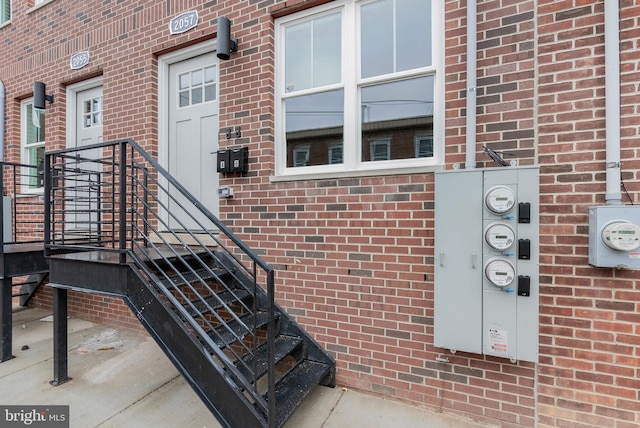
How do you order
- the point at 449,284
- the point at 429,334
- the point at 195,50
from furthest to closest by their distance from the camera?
1. the point at 195,50
2. the point at 429,334
3. the point at 449,284

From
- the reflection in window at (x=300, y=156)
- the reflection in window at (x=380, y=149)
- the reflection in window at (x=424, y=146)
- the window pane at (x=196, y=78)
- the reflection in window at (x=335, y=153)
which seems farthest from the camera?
the window pane at (x=196, y=78)

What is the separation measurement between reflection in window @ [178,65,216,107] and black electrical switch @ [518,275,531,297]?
133 inches

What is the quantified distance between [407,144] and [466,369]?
1777mm

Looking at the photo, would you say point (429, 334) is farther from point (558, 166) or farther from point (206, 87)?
point (206, 87)

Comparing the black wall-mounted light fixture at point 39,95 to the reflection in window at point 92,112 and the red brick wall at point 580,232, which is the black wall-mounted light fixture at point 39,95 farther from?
the red brick wall at point 580,232

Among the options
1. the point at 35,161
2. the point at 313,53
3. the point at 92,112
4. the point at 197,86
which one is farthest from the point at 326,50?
the point at 35,161

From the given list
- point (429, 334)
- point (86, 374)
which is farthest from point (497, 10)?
point (86, 374)

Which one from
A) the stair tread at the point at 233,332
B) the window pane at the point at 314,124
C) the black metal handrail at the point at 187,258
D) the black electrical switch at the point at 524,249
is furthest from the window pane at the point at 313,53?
the stair tread at the point at 233,332

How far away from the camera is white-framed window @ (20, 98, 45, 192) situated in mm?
5207

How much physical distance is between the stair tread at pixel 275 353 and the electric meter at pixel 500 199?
1832mm

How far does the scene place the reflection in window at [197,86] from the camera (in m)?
3.68

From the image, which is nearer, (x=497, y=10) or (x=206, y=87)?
(x=497, y=10)

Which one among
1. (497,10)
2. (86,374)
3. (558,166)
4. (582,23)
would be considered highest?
(497,10)

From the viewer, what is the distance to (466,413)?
7.93 ft
